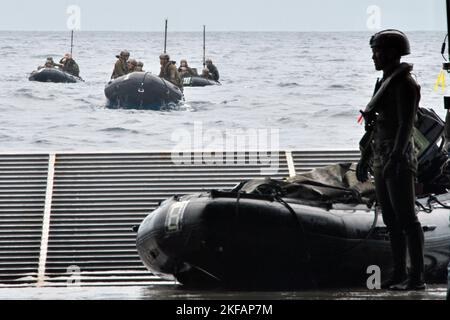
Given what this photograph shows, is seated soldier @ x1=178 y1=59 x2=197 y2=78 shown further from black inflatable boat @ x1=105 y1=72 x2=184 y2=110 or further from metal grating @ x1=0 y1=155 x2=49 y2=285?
metal grating @ x1=0 y1=155 x2=49 y2=285

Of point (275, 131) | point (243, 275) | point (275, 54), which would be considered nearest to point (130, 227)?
point (243, 275)

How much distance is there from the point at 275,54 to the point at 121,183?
63027 millimetres

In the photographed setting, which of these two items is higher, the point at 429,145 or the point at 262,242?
the point at 429,145

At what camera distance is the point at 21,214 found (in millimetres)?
16047

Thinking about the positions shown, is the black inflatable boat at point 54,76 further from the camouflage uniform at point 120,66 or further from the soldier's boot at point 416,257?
the soldier's boot at point 416,257

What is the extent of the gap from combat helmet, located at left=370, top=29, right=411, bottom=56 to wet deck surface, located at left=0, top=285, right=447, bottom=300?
1667mm

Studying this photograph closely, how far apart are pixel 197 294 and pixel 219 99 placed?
4198 centimetres

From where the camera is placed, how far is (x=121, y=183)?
1702 cm

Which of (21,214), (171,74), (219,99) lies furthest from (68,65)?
(21,214)

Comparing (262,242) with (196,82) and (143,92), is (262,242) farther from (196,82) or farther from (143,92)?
(196,82)

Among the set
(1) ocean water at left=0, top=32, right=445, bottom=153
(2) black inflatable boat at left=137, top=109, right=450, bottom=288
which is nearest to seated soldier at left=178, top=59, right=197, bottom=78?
(1) ocean water at left=0, top=32, right=445, bottom=153

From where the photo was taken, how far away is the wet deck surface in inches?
375

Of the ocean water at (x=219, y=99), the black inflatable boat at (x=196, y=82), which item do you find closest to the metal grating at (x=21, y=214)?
the ocean water at (x=219, y=99)
